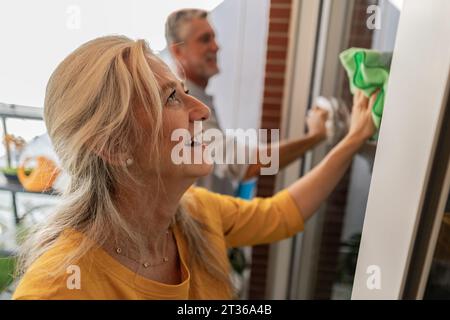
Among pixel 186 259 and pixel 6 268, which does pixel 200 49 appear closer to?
pixel 186 259

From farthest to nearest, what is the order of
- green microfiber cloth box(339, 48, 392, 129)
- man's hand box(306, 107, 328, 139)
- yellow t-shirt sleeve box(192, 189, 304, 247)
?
1. man's hand box(306, 107, 328, 139)
2. yellow t-shirt sleeve box(192, 189, 304, 247)
3. green microfiber cloth box(339, 48, 392, 129)

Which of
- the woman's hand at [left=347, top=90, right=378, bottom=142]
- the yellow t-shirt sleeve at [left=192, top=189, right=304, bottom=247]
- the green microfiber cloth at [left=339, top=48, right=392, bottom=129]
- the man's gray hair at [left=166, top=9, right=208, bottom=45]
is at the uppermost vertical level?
the man's gray hair at [left=166, top=9, right=208, bottom=45]

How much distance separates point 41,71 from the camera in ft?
1.65

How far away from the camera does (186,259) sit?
0.78m

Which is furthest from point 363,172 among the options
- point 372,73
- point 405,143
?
point 405,143

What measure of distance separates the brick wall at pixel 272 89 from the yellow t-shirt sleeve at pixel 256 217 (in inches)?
30.7

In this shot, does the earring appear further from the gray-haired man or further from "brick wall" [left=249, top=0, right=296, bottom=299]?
"brick wall" [left=249, top=0, right=296, bottom=299]

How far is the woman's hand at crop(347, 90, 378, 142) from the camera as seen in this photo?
77 centimetres

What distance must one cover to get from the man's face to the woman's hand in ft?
1.23

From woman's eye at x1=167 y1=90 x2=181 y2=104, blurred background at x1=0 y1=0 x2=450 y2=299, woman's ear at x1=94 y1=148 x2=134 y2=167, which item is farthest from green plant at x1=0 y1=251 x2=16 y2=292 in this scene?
woman's eye at x1=167 y1=90 x2=181 y2=104

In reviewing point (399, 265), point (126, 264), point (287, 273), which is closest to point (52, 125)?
point (126, 264)

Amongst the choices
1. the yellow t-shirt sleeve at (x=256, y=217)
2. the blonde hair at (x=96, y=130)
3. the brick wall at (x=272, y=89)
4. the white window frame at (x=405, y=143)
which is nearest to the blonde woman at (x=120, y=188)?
the blonde hair at (x=96, y=130)

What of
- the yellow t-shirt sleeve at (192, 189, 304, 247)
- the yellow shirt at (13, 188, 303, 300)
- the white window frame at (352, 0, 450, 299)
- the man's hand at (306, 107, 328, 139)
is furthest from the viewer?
the man's hand at (306, 107, 328, 139)

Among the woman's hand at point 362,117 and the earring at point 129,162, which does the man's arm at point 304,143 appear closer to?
the woman's hand at point 362,117
